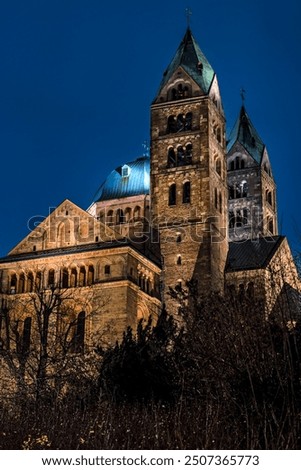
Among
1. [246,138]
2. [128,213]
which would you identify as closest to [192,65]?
[128,213]

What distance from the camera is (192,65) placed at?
6825cm

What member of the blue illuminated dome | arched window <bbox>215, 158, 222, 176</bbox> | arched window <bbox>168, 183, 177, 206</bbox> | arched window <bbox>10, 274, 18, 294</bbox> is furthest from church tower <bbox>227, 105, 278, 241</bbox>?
arched window <bbox>10, 274, 18, 294</bbox>

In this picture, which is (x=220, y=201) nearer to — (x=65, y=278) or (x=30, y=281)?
(x=65, y=278)

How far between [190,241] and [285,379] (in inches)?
1629

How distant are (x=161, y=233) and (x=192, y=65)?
50.2 ft

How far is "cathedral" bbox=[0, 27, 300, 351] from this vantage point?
52219mm

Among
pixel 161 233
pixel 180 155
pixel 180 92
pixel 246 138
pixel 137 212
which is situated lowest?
pixel 161 233

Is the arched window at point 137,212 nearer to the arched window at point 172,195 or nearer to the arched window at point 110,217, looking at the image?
the arched window at point 110,217

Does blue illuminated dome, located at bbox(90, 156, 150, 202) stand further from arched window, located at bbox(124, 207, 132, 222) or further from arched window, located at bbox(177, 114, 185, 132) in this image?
arched window, located at bbox(177, 114, 185, 132)

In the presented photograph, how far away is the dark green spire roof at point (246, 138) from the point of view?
84550 millimetres

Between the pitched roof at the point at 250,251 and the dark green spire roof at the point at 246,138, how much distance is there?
669 inches

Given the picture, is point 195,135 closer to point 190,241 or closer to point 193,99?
point 193,99

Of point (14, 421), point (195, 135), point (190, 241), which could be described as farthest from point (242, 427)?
point (195, 135)

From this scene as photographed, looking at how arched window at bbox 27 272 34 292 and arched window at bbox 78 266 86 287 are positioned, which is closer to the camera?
arched window at bbox 78 266 86 287
